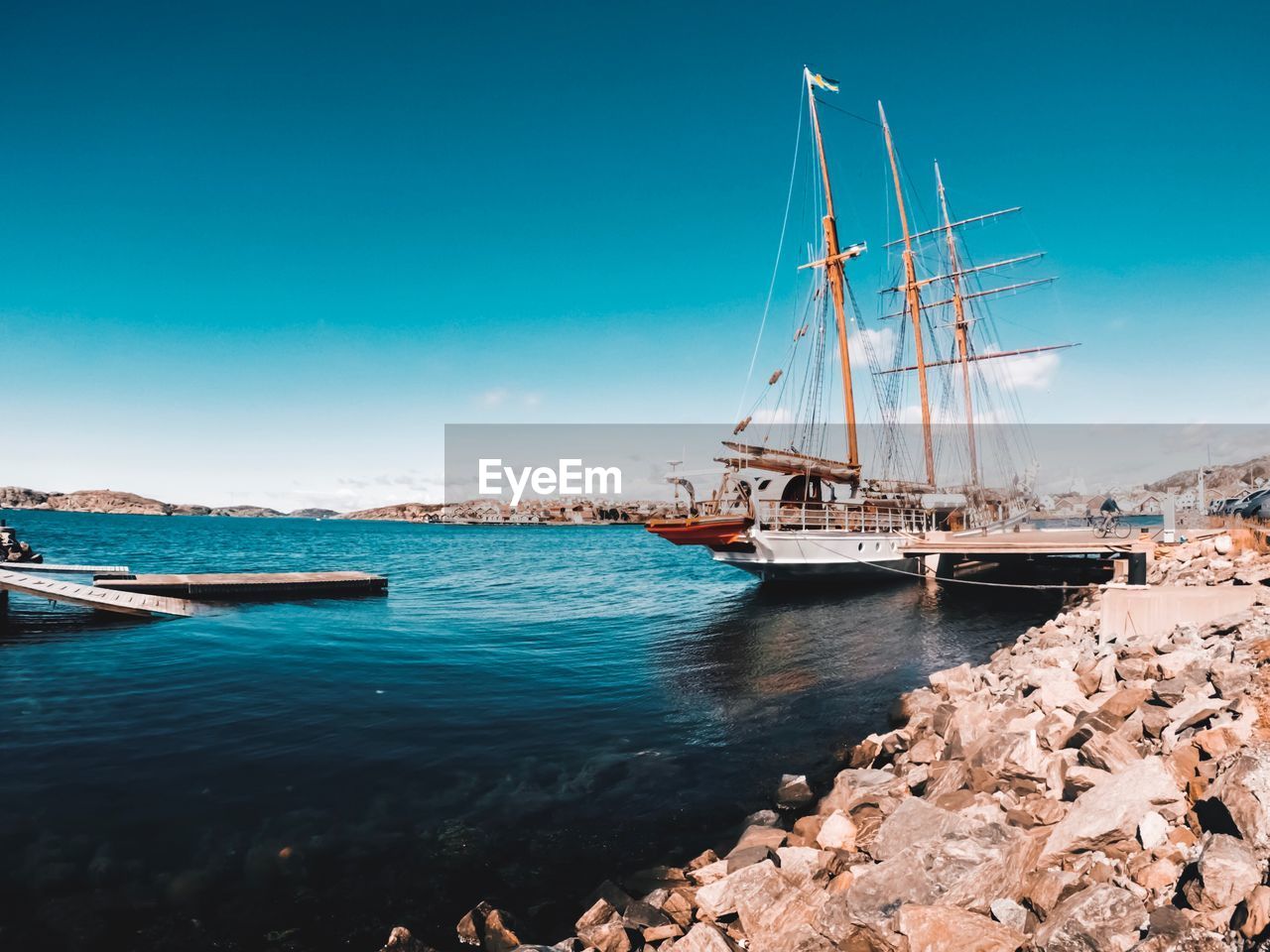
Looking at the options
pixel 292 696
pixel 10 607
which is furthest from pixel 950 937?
pixel 10 607

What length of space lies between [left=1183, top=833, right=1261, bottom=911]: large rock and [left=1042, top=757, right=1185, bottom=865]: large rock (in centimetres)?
111

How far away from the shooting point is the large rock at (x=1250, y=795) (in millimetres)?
4496

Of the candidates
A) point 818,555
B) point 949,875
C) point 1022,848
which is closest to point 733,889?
point 949,875

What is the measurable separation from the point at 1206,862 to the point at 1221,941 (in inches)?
24.4

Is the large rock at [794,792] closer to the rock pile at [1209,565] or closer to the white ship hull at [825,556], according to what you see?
the rock pile at [1209,565]

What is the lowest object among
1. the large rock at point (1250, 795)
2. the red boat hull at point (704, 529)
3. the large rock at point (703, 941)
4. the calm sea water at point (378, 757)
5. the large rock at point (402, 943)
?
the calm sea water at point (378, 757)

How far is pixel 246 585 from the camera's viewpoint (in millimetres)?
28844

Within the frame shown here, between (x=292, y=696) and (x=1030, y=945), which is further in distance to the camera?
(x=292, y=696)

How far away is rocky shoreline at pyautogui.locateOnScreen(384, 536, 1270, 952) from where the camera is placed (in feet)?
14.6

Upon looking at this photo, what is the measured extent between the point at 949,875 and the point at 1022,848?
2.38ft

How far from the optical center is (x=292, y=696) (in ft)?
47.0

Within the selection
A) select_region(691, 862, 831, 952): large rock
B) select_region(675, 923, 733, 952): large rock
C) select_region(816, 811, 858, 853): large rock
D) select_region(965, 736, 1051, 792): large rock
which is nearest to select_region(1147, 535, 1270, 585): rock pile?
select_region(965, 736, 1051, 792): large rock

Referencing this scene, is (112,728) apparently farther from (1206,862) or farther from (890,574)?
(890,574)

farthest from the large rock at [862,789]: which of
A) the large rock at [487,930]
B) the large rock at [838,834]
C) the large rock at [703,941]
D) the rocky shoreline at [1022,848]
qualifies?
the large rock at [487,930]
